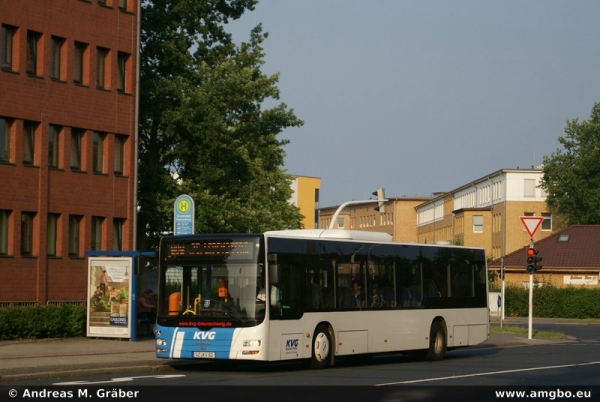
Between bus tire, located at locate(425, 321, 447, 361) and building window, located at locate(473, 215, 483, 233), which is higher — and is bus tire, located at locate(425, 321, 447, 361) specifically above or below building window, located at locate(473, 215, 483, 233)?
below

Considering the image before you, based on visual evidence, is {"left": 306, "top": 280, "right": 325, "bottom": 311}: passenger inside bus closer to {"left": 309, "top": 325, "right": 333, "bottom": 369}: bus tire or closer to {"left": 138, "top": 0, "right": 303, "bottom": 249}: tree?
{"left": 309, "top": 325, "right": 333, "bottom": 369}: bus tire

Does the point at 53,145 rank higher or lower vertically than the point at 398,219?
lower

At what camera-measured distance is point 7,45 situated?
37.2 m

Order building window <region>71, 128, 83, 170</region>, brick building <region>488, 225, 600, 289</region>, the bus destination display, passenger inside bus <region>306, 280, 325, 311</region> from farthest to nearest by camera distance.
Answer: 1. brick building <region>488, 225, 600, 289</region>
2. building window <region>71, 128, 83, 170</region>
3. passenger inside bus <region>306, 280, 325, 311</region>
4. the bus destination display

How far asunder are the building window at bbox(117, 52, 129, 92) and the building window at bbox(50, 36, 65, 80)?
10.7ft

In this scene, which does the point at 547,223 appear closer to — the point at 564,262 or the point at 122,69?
the point at 564,262

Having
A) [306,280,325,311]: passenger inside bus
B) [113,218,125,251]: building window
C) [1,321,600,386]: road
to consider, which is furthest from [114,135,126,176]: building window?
[306,280,325,311]: passenger inside bus

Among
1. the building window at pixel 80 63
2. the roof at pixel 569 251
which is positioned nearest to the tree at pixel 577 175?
the roof at pixel 569 251

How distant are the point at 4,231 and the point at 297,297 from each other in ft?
57.0

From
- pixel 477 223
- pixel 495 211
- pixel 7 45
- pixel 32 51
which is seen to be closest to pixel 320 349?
pixel 7 45

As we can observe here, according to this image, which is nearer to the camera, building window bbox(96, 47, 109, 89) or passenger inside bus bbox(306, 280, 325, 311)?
passenger inside bus bbox(306, 280, 325, 311)

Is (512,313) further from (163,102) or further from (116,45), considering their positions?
(116,45)

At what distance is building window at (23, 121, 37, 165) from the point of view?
37969mm

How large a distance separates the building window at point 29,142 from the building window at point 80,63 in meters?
2.69
